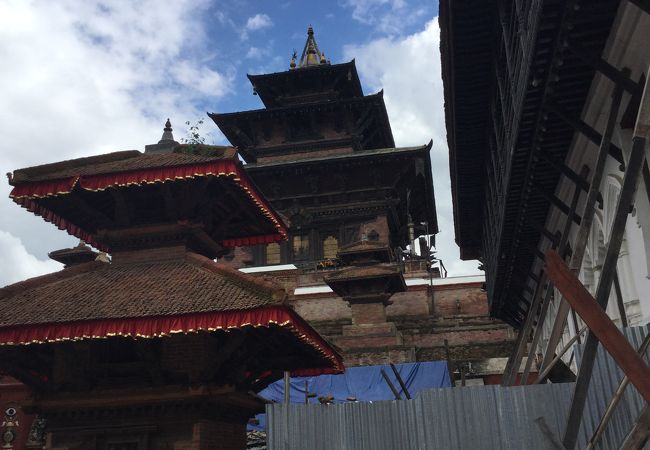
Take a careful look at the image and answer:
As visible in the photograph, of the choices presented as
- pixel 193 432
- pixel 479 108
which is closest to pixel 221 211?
pixel 193 432

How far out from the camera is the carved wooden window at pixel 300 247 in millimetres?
30578

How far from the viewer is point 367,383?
62.2 feet

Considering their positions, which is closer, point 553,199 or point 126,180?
point 553,199

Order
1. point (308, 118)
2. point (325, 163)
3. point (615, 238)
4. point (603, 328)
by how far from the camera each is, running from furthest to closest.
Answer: point (308, 118)
point (325, 163)
point (615, 238)
point (603, 328)

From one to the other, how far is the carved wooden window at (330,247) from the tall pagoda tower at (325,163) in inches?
1.9

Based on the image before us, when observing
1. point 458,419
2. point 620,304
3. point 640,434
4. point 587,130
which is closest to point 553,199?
point 620,304

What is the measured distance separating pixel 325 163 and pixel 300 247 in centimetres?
429

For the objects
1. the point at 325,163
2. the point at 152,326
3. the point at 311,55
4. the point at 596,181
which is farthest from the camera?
the point at 311,55

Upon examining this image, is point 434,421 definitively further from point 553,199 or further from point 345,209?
point 345,209

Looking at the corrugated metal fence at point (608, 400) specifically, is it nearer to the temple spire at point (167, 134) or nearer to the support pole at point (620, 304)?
the support pole at point (620, 304)

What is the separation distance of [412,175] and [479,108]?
20.2m

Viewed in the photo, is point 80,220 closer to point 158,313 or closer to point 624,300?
point 158,313

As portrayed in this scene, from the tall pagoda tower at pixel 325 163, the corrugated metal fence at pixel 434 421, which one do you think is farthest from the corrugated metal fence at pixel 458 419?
the tall pagoda tower at pixel 325 163

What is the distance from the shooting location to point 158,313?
8.02 m
